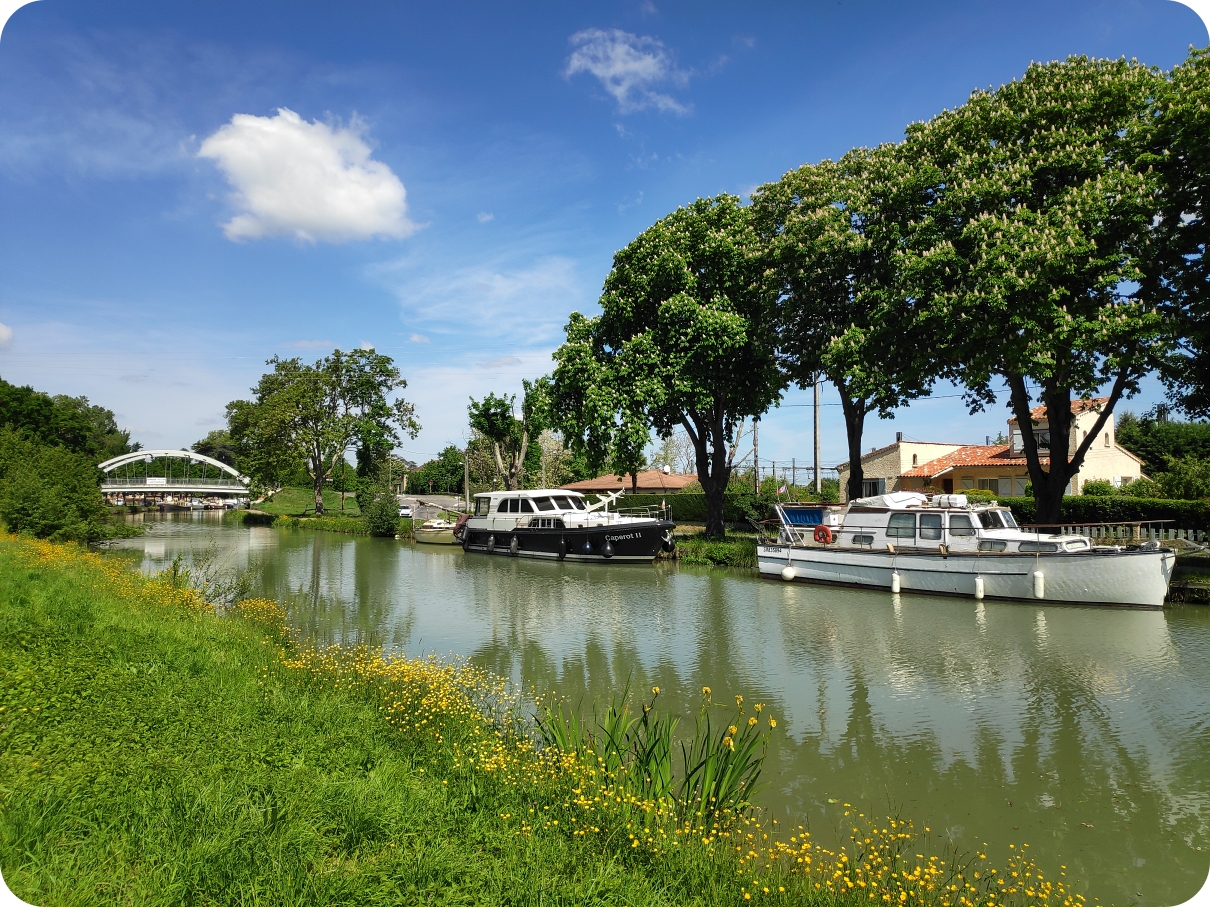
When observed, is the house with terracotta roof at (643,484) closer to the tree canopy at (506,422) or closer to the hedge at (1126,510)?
the tree canopy at (506,422)

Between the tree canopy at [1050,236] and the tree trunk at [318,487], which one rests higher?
the tree canopy at [1050,236]

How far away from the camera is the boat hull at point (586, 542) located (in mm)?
25797

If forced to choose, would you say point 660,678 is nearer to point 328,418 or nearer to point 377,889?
point 377,889

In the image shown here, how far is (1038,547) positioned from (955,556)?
72.6 inches

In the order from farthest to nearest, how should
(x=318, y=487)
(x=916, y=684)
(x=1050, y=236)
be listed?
(x=318, y=487), (x=1050, y=236), (x=916, y=684)

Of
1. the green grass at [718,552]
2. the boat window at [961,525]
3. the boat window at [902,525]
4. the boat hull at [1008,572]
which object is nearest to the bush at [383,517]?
the green grass at [718,552]

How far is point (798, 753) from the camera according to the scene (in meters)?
7.59

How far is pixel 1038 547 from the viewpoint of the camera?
16.5 meters

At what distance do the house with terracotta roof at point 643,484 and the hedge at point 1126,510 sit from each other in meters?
24.9

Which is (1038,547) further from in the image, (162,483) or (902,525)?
(162,483)

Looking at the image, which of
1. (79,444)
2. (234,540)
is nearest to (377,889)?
(234,540)

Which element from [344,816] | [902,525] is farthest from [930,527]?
[344,816]

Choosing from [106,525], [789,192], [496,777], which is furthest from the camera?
[106,525]

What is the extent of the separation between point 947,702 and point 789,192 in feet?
63.9
